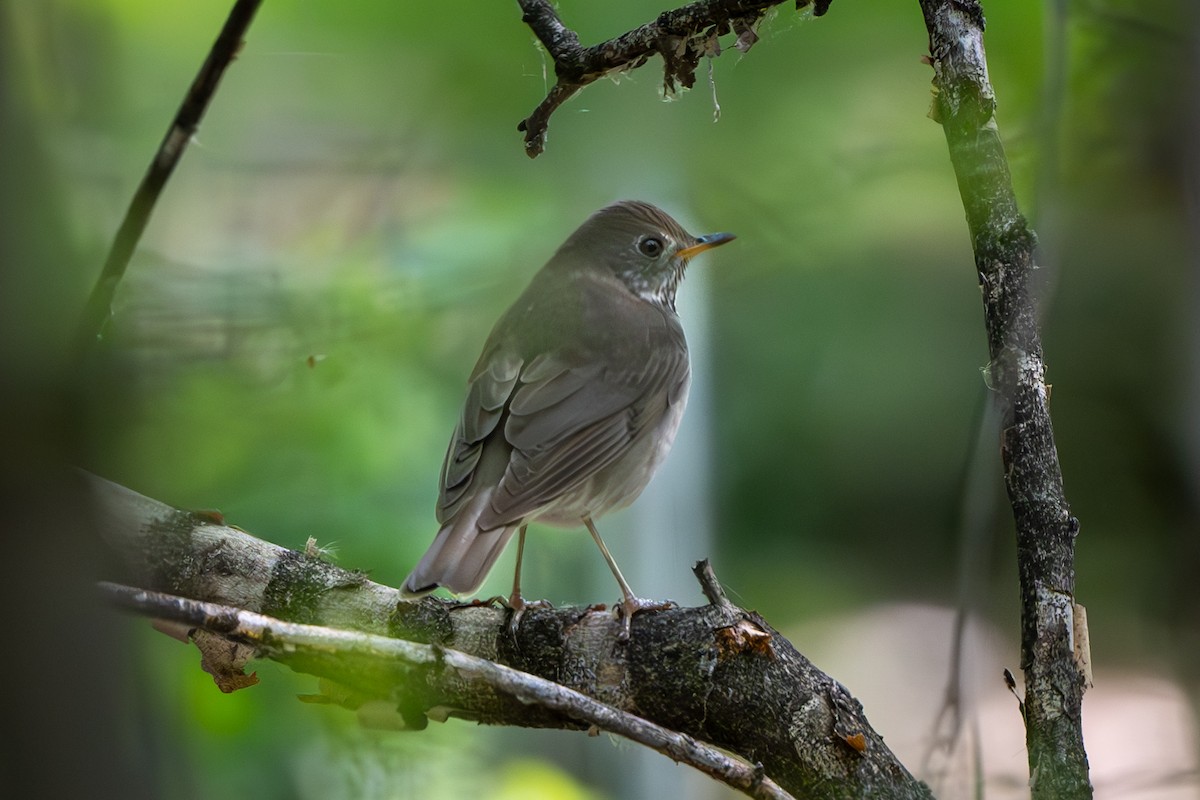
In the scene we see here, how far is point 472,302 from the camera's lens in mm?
2137

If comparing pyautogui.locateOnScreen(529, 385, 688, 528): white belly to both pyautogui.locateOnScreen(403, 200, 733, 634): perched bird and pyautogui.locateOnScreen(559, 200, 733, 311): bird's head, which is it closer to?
pyautogui.locateOnScreen(403, 200, 733, 634): perched bird

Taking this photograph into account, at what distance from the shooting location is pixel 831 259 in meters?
2.85

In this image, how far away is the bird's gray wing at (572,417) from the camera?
6.62 feet

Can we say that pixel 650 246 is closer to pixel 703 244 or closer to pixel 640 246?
pixel 640 246

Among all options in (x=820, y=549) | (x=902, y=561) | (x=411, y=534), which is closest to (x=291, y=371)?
(x=411, y=534)

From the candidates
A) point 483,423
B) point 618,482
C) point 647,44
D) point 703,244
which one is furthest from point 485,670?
point 703,244

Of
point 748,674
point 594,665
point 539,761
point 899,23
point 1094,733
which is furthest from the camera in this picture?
point 1094,733

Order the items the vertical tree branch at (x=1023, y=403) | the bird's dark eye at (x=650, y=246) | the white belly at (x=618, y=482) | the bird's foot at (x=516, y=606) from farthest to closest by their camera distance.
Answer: the bird's dark eye at (x=650, y=246) < the white belly at (x=618, y=482) < the bird's foot at (x=516, y=606) < the vertical tree branch at (x=1023, y=403)

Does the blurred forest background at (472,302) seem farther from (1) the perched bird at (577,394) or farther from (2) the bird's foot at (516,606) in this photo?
(2) the bird's foot at (516,606)

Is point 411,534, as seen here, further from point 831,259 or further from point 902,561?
point 902,561

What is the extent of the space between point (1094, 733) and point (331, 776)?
7.40 ft

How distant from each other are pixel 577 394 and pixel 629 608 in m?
0.49

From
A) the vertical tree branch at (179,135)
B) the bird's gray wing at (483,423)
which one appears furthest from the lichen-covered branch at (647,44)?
the vertical tree branch at (179,135)

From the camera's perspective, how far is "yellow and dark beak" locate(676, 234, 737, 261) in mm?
2264
